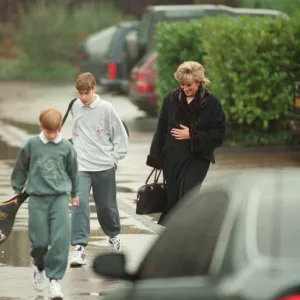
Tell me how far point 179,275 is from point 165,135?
5733mm

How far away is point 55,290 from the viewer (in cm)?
870

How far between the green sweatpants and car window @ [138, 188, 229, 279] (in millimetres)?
3663

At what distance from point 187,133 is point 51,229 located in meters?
1.72

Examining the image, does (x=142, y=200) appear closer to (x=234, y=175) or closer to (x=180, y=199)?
(x=180, y=199)

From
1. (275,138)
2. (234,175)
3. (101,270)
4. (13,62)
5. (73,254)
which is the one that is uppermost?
(234,175)

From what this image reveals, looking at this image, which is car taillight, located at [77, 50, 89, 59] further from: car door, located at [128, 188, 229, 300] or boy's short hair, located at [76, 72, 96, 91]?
car door, located at [128, 188, 229, 300]

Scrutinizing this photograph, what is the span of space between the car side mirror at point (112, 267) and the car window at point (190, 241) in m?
0.06

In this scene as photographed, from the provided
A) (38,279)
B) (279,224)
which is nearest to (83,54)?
(38,279)

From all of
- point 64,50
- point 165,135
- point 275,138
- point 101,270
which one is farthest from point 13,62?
point 101,270

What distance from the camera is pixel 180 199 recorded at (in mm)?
10172

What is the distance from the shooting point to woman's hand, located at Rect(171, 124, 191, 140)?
33.0 ft

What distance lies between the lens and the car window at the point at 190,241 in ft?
14.7

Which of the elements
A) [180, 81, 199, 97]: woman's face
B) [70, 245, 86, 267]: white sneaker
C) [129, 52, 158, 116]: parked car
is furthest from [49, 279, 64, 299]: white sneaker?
[129, 52, 158, 116]: parked car

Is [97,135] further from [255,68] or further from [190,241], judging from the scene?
[255,68]
